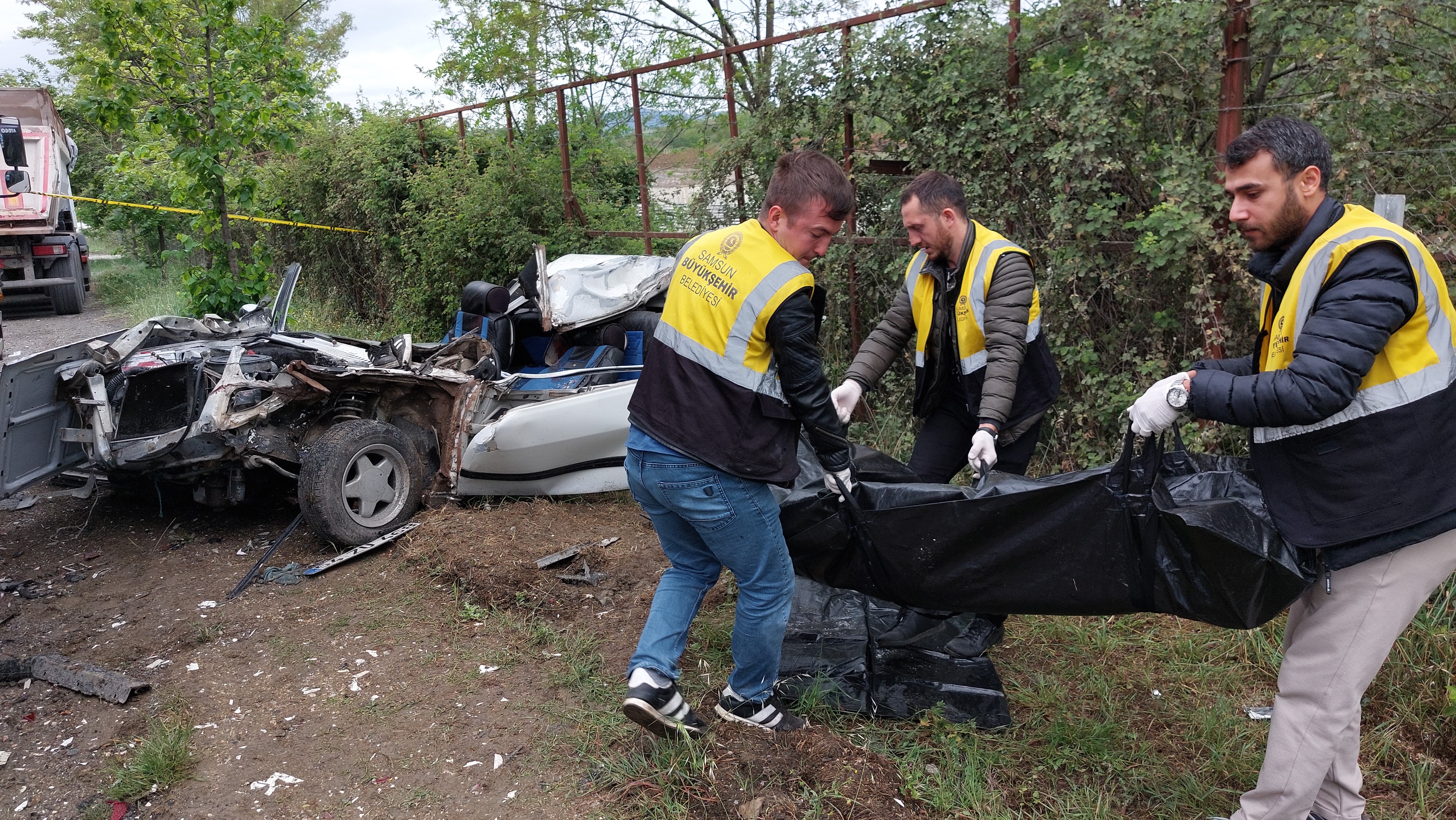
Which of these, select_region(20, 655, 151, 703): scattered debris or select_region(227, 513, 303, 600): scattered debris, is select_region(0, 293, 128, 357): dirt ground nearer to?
select_region(227, 513, 303, 600): scattered debris

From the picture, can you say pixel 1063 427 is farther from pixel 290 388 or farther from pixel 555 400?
pixel 290 388

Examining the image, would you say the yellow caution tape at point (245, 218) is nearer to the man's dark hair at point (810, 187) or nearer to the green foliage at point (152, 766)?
the green foliage at point (152, 766)

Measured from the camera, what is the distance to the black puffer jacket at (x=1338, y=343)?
1996mm

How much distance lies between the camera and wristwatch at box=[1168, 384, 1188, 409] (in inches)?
89.4

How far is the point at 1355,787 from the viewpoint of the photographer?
2336 millimetres

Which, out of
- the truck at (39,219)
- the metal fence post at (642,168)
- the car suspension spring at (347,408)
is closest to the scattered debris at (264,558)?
the car suspension spring at (347,408)

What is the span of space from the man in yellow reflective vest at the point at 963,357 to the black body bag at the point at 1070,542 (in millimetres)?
276

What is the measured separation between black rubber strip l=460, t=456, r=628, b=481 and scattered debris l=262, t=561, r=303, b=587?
3.04 ft

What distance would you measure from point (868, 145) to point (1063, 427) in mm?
2029

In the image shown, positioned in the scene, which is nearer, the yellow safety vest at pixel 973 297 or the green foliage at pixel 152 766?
the green foliage at pixel 152 766

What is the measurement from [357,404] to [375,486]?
500 mm

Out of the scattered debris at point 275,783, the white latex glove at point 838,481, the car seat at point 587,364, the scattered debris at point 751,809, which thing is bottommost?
the scattered debris at point 751,809

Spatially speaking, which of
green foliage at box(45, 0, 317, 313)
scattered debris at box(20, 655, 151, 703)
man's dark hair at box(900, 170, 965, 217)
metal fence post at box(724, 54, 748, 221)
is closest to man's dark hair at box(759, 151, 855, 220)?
man's dark hair at box(900, 170, 965, 217)

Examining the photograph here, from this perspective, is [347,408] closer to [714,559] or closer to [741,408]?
[714,559]
